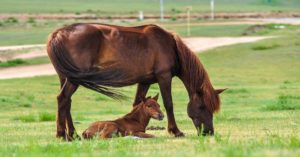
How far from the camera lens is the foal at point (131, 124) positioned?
530 inches

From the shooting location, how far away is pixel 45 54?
125ft

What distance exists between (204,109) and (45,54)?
24223 millimetres

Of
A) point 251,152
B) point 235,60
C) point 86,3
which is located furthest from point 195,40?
point 86,3

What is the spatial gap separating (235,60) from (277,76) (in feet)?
12.3

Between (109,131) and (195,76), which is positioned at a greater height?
(195,76)

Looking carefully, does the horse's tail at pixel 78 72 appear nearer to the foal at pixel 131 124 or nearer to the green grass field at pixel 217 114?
the foal at pixel 131 124

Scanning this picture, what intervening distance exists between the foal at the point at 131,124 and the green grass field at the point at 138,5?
76.7m

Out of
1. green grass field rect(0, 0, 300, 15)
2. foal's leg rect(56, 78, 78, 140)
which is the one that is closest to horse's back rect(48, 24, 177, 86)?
foal's leg rect(56, 78, 78, 140)

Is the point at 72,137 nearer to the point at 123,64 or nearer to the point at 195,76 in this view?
the point at 123,64

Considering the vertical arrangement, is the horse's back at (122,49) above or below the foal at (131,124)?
above

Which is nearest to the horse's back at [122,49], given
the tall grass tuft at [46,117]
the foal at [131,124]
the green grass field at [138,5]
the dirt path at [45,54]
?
the foal at [131,124]

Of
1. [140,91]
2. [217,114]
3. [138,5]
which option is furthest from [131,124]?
[138,5]

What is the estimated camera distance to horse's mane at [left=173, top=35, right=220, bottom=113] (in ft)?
47.1

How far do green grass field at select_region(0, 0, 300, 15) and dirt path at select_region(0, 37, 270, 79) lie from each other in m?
49.8
